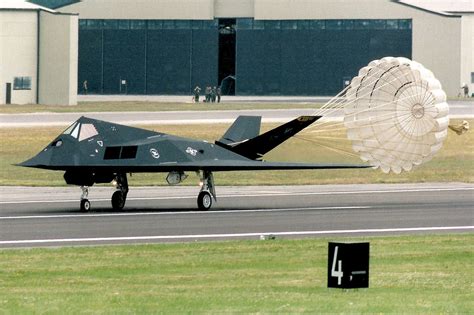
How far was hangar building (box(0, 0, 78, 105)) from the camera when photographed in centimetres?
9412

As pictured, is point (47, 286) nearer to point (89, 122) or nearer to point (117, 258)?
point (117, 258)

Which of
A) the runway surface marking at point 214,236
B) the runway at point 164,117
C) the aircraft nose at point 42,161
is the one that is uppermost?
the runway at point 164,117

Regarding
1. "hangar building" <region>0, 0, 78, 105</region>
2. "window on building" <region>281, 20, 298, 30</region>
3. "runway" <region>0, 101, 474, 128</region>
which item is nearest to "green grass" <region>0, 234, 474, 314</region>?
"runway" <region>0, 101, 474, 128</region>

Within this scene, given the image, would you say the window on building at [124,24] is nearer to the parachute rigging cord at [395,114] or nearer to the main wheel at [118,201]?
the parachute rigging cord at [395,114]

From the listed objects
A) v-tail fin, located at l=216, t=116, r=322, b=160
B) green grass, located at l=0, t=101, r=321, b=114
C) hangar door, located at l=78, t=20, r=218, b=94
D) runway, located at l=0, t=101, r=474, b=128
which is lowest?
v-tail fin, located at l=216, t=116, r=322, b=160

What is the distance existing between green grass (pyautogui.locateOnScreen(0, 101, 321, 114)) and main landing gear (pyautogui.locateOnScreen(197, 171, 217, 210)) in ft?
162

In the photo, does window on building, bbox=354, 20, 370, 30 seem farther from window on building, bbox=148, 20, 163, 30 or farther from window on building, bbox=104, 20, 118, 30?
window on building, bbox=104, 20, 118, 30

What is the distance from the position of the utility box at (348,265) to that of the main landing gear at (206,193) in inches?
670

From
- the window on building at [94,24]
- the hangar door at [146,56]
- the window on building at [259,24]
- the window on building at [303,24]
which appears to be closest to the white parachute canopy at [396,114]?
the window on building at [303,24]

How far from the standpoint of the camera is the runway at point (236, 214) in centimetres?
2834

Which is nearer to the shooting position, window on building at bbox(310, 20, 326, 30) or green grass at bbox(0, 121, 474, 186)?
green grass at bbox(0, 121, 474, 186)

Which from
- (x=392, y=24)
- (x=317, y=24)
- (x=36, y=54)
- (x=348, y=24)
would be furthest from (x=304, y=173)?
(x=392, y=24)

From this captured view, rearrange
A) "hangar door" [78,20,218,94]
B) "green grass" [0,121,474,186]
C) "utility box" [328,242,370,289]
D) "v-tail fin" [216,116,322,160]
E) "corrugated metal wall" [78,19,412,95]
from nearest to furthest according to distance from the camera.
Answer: "utility box" [328,242,370,289] < "v-tail fin" [216,116,322,160] < "green grass" [0,121,474,186] < "corrugated metal wall" [78,19,412,95] < "hangar door" [78,20,218,94]

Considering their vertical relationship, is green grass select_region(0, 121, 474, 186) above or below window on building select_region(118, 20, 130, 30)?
below
